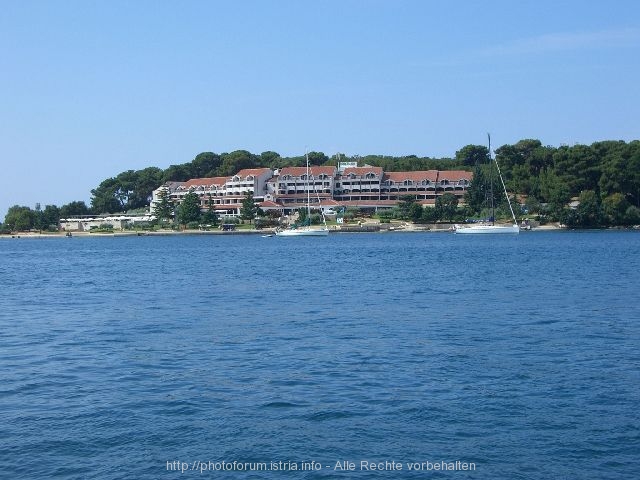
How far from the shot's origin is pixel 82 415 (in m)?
13.4

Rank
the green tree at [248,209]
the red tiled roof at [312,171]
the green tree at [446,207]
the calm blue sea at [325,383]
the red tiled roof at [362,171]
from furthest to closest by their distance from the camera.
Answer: the red tiled roof at [312,171], the red tiled roof at [362,171], the green tree at [248,209], the green tree at [446,207], the calm blue sea at [325,383]

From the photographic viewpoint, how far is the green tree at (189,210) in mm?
109250

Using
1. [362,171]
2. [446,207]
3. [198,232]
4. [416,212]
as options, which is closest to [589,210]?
[446,207]

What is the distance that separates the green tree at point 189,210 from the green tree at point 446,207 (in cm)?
3455

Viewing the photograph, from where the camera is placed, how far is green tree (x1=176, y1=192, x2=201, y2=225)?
10925cm

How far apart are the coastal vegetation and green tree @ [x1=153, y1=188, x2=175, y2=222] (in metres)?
0.15

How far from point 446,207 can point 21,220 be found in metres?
69.2

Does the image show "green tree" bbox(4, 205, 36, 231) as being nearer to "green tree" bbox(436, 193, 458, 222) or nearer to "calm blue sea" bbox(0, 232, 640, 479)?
"green tree" bbox(436, 193, 458, 222)

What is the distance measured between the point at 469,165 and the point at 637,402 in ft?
387

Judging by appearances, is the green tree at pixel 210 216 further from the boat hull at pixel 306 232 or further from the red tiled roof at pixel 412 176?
the red tiled roof at pixel 412 176

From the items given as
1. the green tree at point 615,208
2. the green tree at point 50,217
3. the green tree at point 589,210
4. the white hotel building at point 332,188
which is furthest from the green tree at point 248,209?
the green tree at point 615,208

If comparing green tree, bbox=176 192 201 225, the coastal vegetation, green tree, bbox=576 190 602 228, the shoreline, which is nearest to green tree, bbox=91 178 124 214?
the coastal vegetation

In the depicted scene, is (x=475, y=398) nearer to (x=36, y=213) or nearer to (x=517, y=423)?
(x=517, y=423)

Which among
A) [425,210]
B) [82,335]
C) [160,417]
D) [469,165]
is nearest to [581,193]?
[425,210]
